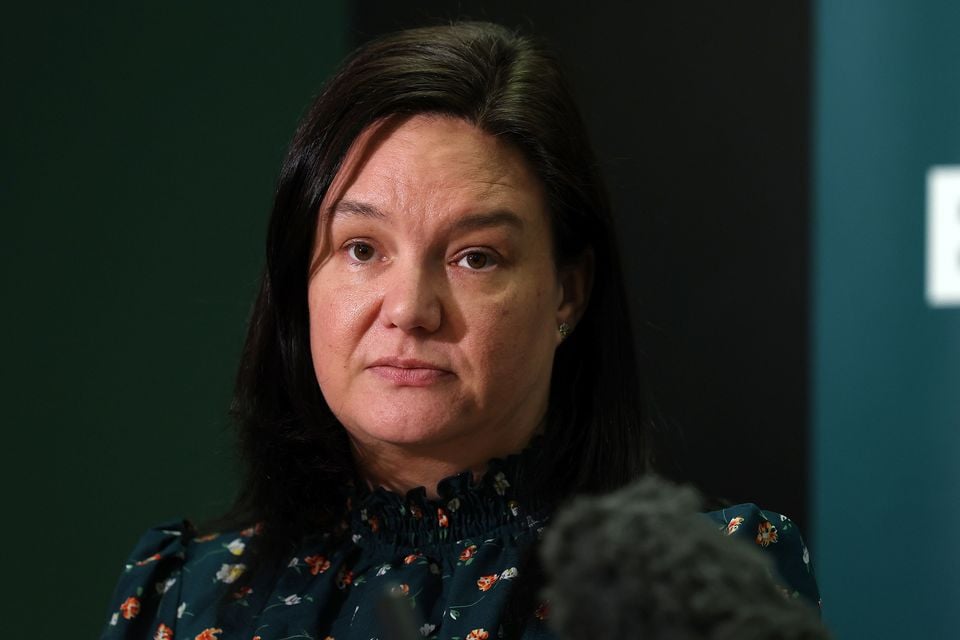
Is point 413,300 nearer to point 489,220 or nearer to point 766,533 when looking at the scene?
point 489,220

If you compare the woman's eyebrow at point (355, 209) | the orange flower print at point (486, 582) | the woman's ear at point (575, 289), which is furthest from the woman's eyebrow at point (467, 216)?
the orange flower print at point (486, 582)

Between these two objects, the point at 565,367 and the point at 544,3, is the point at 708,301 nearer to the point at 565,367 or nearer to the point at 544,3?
the point at 544,3

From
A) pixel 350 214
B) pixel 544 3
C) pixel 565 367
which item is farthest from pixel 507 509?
pixel 544 3

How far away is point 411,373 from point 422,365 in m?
0.01

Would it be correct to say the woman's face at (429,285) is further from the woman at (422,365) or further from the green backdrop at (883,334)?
the green backdrop at (883,334)

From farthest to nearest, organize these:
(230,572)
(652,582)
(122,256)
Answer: (122,256), (230,572), (652,582)

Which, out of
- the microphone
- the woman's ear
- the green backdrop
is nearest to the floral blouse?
the woman's ear

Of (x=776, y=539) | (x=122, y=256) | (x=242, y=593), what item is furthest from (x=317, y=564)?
(x=122, y=256)

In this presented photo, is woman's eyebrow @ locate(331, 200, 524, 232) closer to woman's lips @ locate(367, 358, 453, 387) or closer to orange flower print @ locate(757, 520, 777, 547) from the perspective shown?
woman's lips @ locate(367, 358, 453, 387)

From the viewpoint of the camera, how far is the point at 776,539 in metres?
1.06

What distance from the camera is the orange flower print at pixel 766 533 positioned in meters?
1.05

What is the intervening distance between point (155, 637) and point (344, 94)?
0.51 metres

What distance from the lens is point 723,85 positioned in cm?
173

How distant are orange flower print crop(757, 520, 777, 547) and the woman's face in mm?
219
